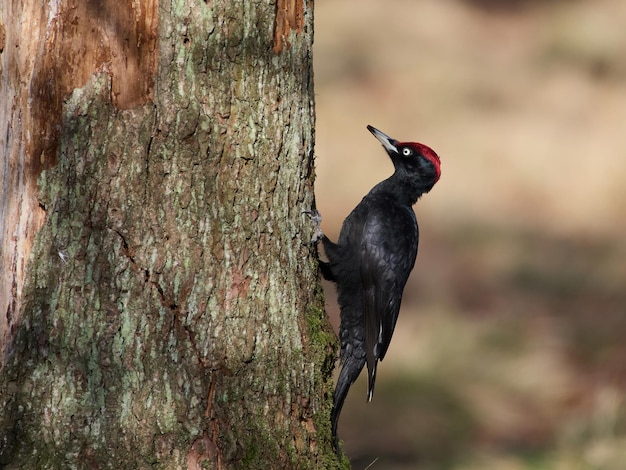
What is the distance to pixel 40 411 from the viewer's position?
8.95 feet

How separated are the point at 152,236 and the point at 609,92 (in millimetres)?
9428

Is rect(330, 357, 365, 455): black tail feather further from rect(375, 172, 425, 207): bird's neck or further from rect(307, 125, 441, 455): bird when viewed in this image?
rect(375, 172, 425, 207): bird's neck

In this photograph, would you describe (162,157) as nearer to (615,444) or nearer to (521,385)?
(615,444)

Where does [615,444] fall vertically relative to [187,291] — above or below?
below

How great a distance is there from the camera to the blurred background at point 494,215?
5.87 metres

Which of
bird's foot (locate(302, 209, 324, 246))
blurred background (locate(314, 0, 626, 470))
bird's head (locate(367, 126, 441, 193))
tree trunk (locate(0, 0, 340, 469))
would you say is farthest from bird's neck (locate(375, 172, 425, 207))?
tree trunk (locate(0, 0, 340, 469))

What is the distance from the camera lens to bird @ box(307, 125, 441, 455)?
13.4 feet

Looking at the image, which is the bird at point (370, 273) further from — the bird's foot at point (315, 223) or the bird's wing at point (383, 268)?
the bird's foot at point (315, 223)

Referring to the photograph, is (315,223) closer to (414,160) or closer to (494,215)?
(414,160)

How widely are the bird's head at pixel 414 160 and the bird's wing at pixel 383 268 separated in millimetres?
336

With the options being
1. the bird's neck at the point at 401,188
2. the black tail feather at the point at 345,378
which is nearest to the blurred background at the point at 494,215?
the black tail feather at the point at 345,378

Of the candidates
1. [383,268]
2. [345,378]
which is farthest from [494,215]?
[345,378]

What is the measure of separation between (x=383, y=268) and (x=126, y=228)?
1.81 metres

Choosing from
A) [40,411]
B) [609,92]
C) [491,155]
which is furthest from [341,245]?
[609,92]
